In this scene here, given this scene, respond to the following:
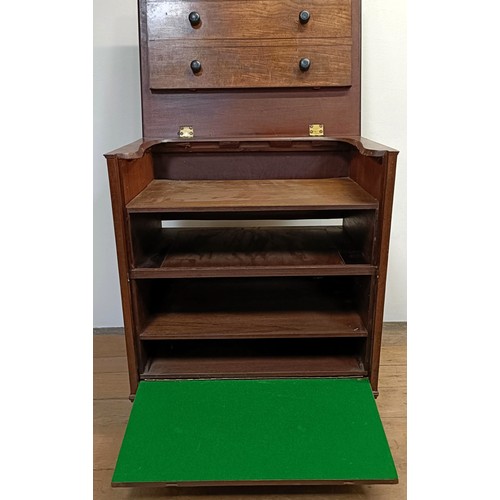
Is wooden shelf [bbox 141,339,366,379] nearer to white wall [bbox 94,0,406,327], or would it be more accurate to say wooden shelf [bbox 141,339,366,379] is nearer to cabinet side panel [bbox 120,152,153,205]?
Result: cabinet side panel [bbox 120,152,153,205]

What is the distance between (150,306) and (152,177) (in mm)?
496

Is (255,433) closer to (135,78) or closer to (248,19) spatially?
(248,19)

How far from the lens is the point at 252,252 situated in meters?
2.20

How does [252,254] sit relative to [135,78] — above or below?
below

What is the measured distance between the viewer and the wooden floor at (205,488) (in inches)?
72.2

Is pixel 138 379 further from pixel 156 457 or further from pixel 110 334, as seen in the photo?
pixel 110 334

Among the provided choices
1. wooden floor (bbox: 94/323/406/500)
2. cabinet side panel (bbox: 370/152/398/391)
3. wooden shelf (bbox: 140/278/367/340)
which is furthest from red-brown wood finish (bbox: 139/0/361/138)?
wooden floor (bbox: 94/323/406/500)

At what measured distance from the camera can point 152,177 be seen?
2439 mm

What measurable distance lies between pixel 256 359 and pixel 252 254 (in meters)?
0.32

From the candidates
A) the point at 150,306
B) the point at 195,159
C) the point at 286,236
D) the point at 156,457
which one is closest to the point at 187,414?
the point at 156,457

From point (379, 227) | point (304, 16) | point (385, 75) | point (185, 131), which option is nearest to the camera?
point (379, 227)

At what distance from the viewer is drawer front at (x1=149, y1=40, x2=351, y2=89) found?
7.84 ft

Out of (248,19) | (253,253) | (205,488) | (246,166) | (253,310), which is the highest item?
(248,19)

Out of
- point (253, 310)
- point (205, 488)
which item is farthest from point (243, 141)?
point (205, 488)
